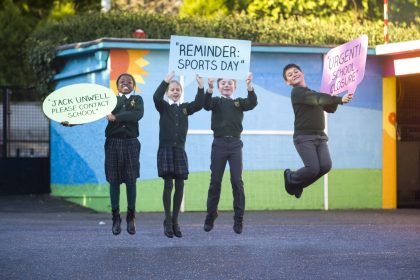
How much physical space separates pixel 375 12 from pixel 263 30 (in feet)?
19.5

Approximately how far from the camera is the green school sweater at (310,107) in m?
11.7

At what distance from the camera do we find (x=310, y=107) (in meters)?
12.0

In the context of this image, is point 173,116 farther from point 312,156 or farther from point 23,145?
point 23,145

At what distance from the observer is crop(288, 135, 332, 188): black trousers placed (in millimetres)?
12141

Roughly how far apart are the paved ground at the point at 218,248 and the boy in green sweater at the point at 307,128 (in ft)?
6.00

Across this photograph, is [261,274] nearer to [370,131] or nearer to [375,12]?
[370,131]

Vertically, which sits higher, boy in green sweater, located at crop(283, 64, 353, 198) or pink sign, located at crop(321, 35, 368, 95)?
pink sign, located at crop(321, 35, 368, 95)

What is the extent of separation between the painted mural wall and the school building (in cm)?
2

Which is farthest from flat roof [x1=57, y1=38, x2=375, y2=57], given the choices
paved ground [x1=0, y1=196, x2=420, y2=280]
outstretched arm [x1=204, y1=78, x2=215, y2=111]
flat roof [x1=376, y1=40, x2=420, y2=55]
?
outstretched arm [x1=204, y1=78, x2=215, y2=111]

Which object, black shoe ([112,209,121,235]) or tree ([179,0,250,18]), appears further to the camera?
tree ([179,0,250,18])

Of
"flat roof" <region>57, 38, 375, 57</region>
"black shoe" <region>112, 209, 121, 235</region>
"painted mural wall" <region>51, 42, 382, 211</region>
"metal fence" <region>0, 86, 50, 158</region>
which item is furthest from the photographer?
"metal fence" <region>0, 86, 50, 158</region>

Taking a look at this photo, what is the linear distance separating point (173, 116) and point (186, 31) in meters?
11.9

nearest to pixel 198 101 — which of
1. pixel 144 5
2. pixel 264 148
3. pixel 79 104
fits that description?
pixel 79 104

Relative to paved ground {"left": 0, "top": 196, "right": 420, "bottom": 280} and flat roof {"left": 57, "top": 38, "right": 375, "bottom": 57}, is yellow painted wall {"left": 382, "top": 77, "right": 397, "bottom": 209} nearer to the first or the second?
flat roof {"left": 57, "top": 38, "right": 375, "bottom": 57}
